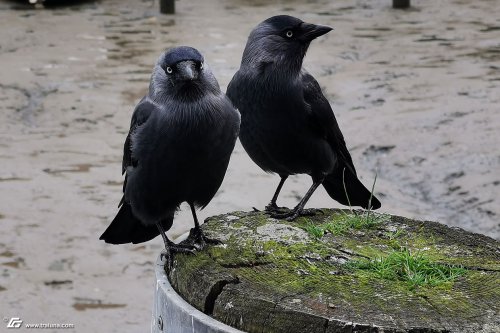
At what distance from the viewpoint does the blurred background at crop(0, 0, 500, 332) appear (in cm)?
529

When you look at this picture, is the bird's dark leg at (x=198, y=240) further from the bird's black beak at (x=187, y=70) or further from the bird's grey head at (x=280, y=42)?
the bird's grey head at (x=280, y=42)

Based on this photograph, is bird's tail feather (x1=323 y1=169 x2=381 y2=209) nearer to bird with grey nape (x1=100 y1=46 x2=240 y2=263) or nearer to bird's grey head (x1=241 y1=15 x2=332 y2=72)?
bird's grey head (x1=241 y1=15 x2=332 y2=72)

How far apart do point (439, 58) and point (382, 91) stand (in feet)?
5.30

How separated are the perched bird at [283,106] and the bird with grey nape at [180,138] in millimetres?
471

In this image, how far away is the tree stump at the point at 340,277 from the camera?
2328 millimetres

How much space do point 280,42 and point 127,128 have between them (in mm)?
4305

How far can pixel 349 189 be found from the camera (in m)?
3.83

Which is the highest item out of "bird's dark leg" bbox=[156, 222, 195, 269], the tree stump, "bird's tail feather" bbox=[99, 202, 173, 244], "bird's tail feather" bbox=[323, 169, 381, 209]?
the tree stump

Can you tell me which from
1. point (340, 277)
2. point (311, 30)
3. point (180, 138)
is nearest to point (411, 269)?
point (340, 277)

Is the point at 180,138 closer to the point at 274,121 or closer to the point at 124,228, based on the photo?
the point at 124,228

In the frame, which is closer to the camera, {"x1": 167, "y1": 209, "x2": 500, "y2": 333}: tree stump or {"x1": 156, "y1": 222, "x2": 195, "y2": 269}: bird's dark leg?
{"x1": 167, "y1": 209, "x2": 500, "y2": 333}: tree stump

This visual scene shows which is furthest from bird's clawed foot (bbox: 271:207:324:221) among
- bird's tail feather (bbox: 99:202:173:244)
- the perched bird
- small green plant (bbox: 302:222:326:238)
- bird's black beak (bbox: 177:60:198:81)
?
bird's black beak (bbox: 177:60:198:81)

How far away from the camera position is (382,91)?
841cm

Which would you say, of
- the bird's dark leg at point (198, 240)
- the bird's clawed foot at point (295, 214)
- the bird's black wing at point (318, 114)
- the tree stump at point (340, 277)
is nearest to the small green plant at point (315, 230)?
the tree stump at point (340, 277)
